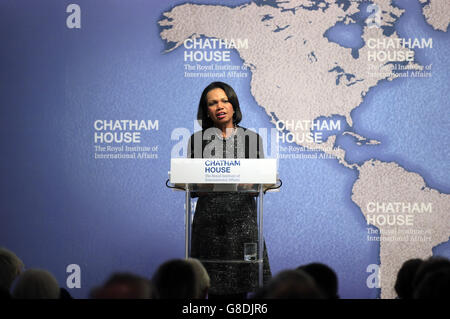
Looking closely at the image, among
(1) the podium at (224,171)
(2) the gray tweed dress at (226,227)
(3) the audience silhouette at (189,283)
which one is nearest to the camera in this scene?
(3) the audience silhouette at (189,283)

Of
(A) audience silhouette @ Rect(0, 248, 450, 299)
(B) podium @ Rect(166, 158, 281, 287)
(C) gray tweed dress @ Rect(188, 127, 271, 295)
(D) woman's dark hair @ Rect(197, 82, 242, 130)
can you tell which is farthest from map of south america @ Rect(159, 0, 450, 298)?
(A) audience silhouette @ Rect(0, 248, 450, 299)

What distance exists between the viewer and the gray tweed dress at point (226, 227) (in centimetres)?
350

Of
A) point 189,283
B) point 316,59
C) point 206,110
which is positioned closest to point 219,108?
point 206,110

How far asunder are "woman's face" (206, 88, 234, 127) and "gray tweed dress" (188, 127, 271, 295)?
0.12 metres

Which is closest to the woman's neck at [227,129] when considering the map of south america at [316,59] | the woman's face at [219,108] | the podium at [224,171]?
the woman's face at [219,108]

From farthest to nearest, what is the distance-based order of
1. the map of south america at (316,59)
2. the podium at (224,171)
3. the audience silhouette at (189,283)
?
the map of south america at (316,59)
the podium at (224,171)
the audience silhouette at (189,283)

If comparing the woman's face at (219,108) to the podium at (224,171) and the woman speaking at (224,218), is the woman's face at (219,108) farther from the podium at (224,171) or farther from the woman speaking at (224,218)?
the podium at (224,171)

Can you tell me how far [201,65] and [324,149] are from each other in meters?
1.29

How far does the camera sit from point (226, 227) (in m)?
3.64

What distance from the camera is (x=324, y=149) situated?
16.9 ft

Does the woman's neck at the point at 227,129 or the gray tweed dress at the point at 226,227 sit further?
the woman's neck at the point at 227,129

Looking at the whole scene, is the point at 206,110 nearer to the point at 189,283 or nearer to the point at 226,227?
the point at 226,227

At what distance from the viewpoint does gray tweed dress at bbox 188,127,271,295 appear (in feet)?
11.5
